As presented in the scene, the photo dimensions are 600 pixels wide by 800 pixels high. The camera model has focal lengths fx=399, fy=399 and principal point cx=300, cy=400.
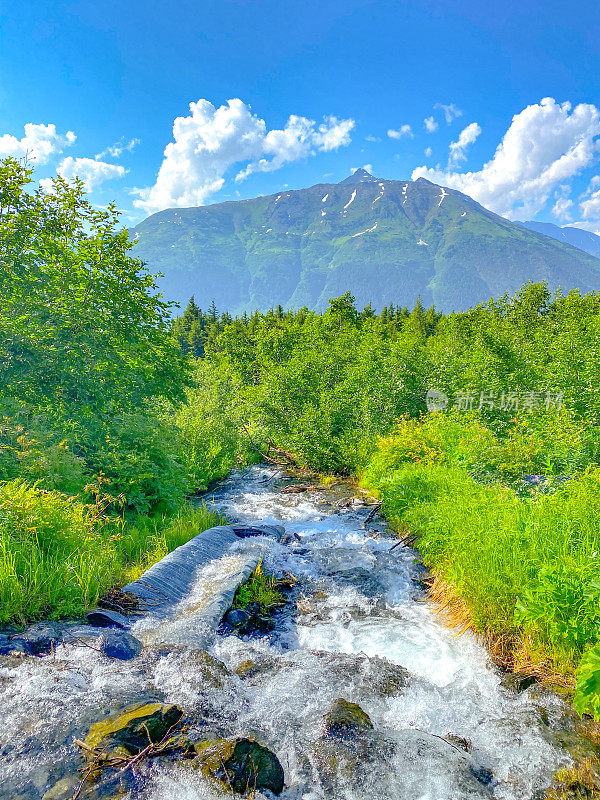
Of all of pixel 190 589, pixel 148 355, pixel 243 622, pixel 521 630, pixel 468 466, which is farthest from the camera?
pixel 148 355

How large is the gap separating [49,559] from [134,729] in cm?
246

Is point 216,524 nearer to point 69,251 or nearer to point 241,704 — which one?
point 241,704

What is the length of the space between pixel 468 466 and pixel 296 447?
672 centimetres

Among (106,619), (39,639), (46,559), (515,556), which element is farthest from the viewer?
(515,556)

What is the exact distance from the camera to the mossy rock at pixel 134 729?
10.5ft

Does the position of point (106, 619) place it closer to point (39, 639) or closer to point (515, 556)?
point (39, 639)

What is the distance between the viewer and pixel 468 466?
1017 cm

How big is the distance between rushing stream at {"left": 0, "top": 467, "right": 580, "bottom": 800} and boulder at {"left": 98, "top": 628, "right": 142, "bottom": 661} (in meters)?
0.12

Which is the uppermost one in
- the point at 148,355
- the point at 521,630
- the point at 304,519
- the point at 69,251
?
the point at 69,251

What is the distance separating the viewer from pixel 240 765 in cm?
324

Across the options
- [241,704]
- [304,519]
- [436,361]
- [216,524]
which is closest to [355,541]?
[304,519]

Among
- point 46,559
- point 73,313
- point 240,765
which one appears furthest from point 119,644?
point 73,313

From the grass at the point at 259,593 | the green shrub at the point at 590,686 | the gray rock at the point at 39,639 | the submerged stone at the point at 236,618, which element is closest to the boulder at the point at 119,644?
the gray rock at the point at 39,639

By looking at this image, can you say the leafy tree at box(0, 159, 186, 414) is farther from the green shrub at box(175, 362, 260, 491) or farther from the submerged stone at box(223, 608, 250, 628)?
the submerged stone at box(223, 608, 250, 628)
